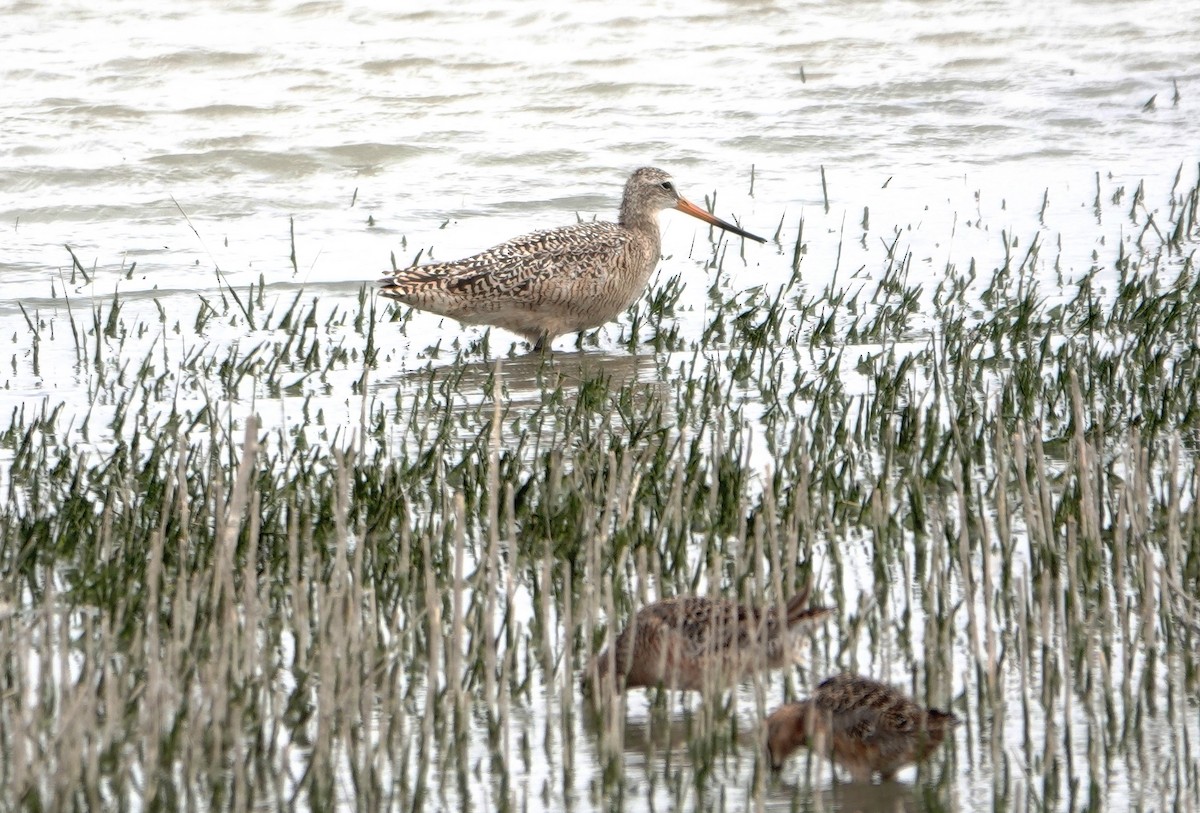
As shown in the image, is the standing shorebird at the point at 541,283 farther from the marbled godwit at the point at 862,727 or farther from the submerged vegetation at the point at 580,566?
the marbled godwit at the point at 862,727

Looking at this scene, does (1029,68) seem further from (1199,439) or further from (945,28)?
(1199,439)

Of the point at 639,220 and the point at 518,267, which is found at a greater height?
the point at 639,220

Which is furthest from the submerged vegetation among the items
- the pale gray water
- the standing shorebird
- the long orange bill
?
the long orange bill

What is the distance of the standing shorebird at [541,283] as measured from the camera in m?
8.80

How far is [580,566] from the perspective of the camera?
210 inches

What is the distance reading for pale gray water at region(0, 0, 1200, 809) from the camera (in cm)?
1105

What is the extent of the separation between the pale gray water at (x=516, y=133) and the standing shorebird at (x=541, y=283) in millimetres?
404

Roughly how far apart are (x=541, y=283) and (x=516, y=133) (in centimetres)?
626

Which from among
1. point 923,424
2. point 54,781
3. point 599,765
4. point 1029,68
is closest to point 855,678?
point 599,765

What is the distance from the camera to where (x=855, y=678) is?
13.5 ft

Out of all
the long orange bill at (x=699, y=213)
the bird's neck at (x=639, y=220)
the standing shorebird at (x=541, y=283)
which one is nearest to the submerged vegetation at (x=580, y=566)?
the standing shorebird at (x=541, y=283)

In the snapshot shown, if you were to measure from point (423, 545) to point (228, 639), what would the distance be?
91cm

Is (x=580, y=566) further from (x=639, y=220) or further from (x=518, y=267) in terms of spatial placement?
(x=639, y=220)

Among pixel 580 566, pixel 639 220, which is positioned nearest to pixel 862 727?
pixel 580 566
